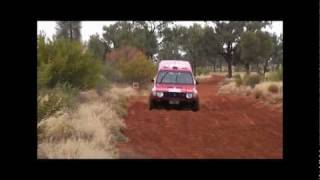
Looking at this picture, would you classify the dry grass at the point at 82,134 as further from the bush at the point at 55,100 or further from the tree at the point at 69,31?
the tree at the point at 69,31

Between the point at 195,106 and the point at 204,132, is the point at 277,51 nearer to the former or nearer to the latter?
the point at 195,106

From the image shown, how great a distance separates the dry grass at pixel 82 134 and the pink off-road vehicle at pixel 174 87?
4.52 ft

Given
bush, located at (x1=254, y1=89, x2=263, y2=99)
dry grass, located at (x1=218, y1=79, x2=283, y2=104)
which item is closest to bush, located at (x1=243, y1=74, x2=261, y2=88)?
dry grass, located at (x1=218, y1=79, x2=283, y2=104)

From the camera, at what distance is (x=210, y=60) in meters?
23.8

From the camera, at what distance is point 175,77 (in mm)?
15859

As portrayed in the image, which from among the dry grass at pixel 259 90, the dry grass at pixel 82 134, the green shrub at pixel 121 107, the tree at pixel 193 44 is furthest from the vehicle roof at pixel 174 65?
the dry grass at pixel 259 90

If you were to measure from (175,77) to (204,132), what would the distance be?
71.0 inches

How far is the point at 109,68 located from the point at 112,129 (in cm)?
722

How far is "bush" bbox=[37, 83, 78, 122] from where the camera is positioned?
1202 centimetres

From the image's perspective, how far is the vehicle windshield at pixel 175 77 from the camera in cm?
1572

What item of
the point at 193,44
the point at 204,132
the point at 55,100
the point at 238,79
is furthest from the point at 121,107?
the point at 238,79
